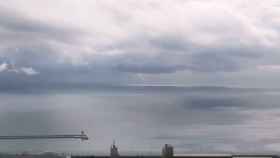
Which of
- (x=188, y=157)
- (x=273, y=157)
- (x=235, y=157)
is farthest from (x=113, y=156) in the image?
(x=273, y=157)

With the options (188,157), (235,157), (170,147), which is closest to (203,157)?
(188,157)

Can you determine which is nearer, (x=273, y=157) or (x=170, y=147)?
(x=170, y=147)

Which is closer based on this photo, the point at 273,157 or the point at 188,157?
the point at 188,157

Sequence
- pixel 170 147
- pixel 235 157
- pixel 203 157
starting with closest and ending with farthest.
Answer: pixel 170 147 < pixel 203 157 < pixel 235 157

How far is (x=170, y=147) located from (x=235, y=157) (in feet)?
246

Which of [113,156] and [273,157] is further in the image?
[273,157]

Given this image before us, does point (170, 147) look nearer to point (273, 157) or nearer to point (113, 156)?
point (113, 156)

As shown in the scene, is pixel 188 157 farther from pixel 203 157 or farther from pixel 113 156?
pixel 113 156

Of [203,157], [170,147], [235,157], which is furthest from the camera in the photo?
[235,157]

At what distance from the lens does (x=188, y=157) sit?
165625mm

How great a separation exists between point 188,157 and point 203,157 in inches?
159

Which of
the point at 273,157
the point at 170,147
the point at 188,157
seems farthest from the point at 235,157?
the point at 170,147

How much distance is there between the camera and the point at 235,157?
185000 mm

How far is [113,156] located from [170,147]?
5860 cm
